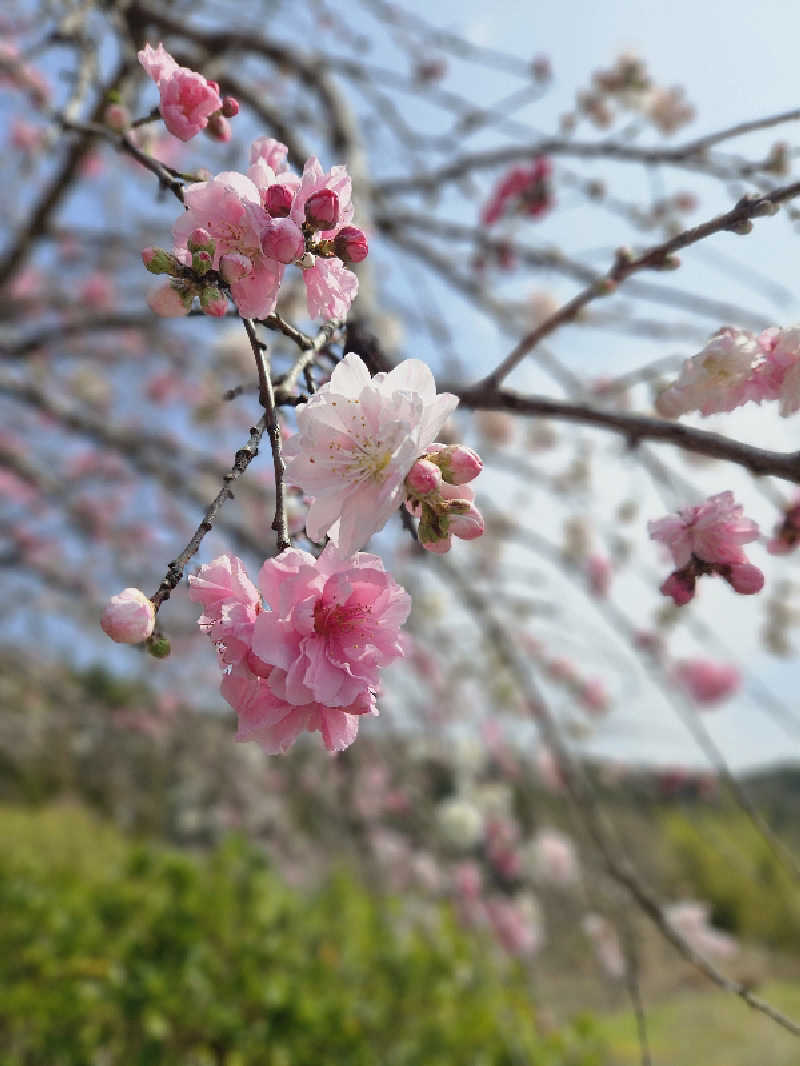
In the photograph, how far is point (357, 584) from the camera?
1.76ft

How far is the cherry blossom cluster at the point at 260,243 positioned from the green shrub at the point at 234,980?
4.67ft

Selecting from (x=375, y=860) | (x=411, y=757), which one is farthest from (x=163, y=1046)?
(x=411, y=757)

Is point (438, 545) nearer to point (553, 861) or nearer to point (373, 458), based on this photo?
point (373, 458)

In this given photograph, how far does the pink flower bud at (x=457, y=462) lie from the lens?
0.55m

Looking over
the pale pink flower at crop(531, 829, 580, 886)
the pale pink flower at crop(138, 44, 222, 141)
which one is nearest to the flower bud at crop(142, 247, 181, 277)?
the pale pink flower at crop(138, 44, 222, 141)

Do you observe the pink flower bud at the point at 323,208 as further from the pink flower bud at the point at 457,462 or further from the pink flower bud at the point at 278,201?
the pink flower bud at the point at 457,462

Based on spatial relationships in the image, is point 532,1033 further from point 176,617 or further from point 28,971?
point 176,617

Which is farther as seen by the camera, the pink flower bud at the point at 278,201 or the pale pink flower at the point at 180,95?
the pale pink flower at the point at 180,95

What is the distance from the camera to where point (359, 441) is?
0.56 m

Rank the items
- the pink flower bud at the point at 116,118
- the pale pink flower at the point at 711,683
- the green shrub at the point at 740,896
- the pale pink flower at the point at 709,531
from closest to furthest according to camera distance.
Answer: the pale pink flower at the point at 709,531 < the pink flower bud at the point at 116,118 < the pale pink flower at the point at 711,683 < the green shrub at the point at 740,896

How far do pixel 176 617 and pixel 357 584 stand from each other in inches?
169

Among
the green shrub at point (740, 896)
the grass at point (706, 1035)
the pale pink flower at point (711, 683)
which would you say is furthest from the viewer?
the green shrub at point (740, 896)

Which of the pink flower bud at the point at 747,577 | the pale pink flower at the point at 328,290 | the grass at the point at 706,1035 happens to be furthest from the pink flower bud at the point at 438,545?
the grass at the point at 706,1035

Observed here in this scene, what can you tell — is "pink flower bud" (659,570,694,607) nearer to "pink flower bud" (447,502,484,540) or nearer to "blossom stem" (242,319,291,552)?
"pink flower bud" (447,502,484,540)
